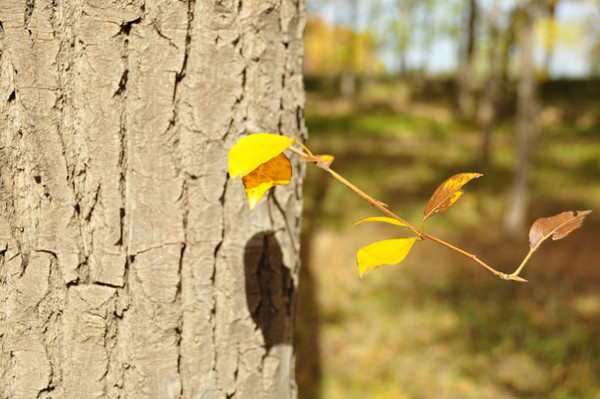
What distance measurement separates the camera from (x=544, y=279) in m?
4.35

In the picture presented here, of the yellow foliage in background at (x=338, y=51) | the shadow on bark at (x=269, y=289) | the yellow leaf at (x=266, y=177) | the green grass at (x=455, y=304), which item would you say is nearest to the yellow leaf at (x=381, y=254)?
the yellow leaf at (x=266, y=177)

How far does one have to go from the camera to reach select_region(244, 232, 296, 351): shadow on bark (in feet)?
2.74

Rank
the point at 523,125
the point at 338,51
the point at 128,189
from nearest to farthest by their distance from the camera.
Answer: the point at 128,189, the point at 523,125, the point at 338,51

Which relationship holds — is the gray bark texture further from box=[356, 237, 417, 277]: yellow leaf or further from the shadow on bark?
box=[356, 237, 417, 277]: yellow leaf

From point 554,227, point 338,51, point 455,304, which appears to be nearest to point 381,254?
point 554,227

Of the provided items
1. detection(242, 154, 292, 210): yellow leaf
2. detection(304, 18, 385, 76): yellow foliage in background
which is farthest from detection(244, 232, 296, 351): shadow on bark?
detection(304, 18, 385, 76): yellow foliage in background

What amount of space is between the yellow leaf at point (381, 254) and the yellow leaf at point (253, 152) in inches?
6.7

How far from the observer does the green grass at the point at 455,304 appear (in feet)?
9.37

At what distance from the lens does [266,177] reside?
658mm

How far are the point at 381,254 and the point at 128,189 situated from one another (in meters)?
0.42

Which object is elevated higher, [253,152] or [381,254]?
[253,152]

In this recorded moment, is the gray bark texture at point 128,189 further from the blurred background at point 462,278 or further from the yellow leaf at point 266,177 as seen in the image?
the blurred background at point 462,278

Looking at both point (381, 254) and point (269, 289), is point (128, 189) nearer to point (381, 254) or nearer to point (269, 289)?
point (269, 289)

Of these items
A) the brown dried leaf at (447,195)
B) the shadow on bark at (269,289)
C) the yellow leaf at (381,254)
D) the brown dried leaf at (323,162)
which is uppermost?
the brown dried leaf at (323,162)
